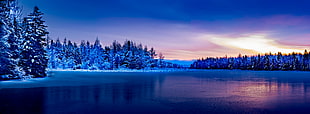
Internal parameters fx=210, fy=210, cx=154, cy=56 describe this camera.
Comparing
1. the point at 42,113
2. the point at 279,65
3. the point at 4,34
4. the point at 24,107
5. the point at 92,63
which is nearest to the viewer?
the point at 42,113

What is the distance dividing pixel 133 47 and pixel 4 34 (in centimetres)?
8673

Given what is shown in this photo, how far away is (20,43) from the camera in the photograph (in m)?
34.2

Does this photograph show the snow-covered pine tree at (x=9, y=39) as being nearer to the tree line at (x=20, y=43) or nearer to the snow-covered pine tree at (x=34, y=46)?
the tree line at (x=20, y=43)

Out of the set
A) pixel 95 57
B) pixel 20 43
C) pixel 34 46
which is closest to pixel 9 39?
pixel 20 43

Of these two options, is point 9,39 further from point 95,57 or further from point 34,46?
point 95,57

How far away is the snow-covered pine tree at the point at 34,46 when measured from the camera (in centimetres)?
3494

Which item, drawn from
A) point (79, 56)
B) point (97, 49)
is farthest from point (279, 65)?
point (79, 56)

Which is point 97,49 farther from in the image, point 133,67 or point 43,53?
point 43,53

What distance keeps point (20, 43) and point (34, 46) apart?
2640 mm

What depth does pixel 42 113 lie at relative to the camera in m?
11.2

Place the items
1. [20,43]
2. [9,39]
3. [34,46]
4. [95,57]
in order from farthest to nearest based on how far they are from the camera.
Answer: [95,57], [34,46], [20,43], [9,39]

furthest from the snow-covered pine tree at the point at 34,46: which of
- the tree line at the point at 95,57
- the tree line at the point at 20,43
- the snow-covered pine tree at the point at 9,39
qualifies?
the tree line at the point at 95,57

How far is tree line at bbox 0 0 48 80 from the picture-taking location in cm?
2770

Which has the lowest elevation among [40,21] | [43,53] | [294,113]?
[294,113]
